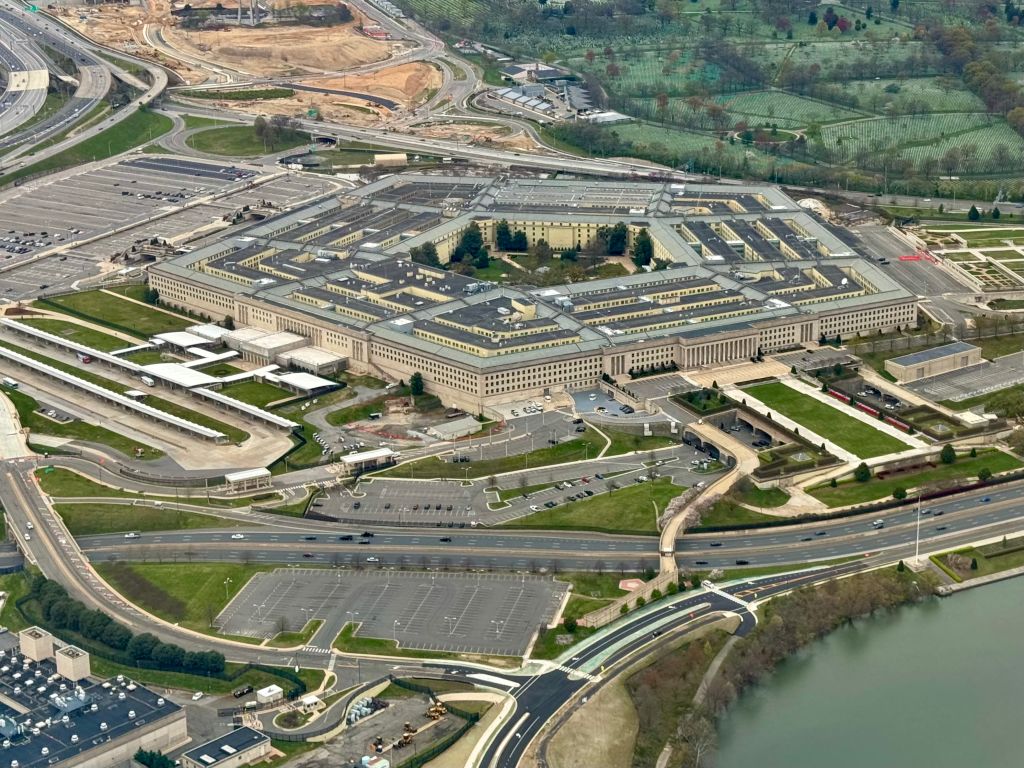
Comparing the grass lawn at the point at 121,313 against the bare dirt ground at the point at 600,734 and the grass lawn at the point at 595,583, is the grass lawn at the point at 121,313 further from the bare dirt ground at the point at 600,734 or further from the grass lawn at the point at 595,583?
the bare dirt ground at the point at 600,734

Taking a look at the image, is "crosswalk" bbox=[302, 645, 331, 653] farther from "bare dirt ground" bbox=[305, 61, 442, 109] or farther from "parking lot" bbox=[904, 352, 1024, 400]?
"bare dirt ground" bbox=[305, 61, 442, 109]

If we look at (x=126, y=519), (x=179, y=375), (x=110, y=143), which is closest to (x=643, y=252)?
→ (x=179, y=375)

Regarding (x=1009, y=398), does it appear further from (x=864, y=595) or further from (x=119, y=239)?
(x=119, y=239)

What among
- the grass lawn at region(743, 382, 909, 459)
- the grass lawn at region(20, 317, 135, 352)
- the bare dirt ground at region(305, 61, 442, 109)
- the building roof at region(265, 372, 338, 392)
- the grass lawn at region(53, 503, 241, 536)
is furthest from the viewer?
the bare dirt ground at region(305, 61, 442, 109)

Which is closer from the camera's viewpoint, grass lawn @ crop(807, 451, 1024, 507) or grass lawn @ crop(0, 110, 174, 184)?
grass lawn @ crop(807, 451, 1024, 507)

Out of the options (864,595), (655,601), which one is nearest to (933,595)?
(864,595)

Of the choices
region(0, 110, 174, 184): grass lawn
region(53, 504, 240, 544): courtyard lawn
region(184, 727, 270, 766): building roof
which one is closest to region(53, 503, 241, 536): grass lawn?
region(53, 504, 240, 544): courtyard lawn

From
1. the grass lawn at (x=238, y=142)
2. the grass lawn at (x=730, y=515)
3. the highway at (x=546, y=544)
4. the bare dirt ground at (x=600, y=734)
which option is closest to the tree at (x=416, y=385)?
the highway at (x=546, y=544)
